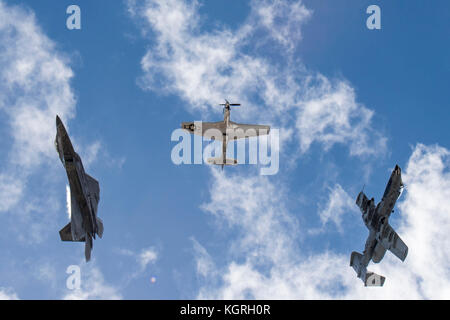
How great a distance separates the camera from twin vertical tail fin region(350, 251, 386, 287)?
46.7m

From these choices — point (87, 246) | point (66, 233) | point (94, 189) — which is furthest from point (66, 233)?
point (94, 189)

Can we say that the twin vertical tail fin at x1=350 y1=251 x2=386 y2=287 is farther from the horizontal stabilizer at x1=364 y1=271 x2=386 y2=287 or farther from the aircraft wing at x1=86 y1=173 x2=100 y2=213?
the aircraft wing at x1=86 y1=173 x2=100 y2=213

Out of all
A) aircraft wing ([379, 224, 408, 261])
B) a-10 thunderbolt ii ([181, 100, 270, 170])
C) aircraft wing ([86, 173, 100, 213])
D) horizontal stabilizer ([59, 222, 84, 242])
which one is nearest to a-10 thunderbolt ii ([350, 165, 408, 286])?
aircraft wing ([379, 224, 408, 261])

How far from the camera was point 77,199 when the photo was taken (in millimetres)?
37062

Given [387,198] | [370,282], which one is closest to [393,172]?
[387,198]

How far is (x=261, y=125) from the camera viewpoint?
6569 centimetres

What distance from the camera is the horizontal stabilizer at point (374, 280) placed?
4656cm

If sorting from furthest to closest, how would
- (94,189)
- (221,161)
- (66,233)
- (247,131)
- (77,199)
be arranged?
(247,131), (221,161), (94,189), (77,199), (66,233)

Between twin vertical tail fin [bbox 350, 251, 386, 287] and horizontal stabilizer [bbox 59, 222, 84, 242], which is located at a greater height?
horizontal stabilizer [bbox 59, 222, 84, 242]

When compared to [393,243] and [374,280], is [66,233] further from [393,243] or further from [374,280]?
[374,280]

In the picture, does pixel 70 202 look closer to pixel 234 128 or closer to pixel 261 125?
pixel 234 128

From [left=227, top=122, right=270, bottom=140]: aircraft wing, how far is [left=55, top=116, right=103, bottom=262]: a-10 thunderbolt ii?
30.2 meters

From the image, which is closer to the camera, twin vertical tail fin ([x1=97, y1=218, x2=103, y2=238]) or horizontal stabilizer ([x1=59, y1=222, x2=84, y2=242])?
horizontal stabilizer ([x1=59, y1=222, x2=84, y2=242])

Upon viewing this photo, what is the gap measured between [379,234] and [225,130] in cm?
2938
